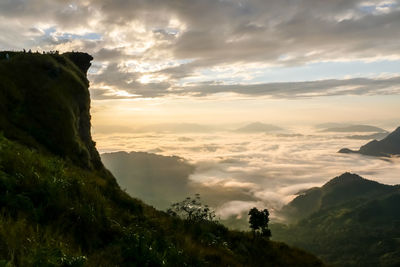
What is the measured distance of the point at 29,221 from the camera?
7.98m

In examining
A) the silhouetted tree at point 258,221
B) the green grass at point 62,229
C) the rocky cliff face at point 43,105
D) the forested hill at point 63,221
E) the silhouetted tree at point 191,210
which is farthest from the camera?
the silhouetted tree at point 258,221

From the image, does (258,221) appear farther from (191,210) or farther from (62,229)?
(62,229)

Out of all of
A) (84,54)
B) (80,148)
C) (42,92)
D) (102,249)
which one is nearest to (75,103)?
(42,92)

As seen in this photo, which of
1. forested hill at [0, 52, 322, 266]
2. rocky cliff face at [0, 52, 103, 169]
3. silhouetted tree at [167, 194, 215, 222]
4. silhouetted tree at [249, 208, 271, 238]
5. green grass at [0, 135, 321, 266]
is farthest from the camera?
silhouetted tree at [249, 208, 271, 238]

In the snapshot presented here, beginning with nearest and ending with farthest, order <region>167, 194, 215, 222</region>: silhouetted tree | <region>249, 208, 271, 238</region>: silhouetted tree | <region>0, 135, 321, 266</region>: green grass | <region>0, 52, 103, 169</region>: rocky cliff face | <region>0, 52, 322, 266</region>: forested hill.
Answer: <region>0, 135, 321, 266</region>: green grass < <region>0, 52, 322, 266</region>: forested hill < <region>0, 52, 103, 169</region>: rocky cliff face < <region>167, 194, 215, 222</region>: silhouetted tree < <region>249, 208, 271, 238</region>: silhouetted tree

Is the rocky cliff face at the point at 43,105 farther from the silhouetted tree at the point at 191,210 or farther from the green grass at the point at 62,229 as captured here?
the green grass at the point at 62,229

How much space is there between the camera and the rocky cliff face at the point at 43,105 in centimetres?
2461

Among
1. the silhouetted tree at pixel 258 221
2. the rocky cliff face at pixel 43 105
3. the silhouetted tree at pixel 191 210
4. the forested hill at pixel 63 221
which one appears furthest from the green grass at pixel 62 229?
the silhouetted tree at pixel 258 221

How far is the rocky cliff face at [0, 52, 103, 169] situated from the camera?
24.6 meters

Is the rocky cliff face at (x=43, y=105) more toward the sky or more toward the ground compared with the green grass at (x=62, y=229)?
more toward the sky

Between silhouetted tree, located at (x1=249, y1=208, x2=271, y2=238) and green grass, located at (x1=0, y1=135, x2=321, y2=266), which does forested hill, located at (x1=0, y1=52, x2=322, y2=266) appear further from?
silhouetted tree, located at (x1=249, y1=208, x2=271, y2=238)

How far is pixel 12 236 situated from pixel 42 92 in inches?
1045

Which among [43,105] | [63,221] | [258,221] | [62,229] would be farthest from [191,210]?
[62,229]

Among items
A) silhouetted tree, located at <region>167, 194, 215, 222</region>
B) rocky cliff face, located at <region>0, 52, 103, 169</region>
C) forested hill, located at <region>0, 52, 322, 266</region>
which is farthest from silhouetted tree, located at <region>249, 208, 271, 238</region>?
rocky cliff face, located at <region>0, 52, 103, 169</region>
